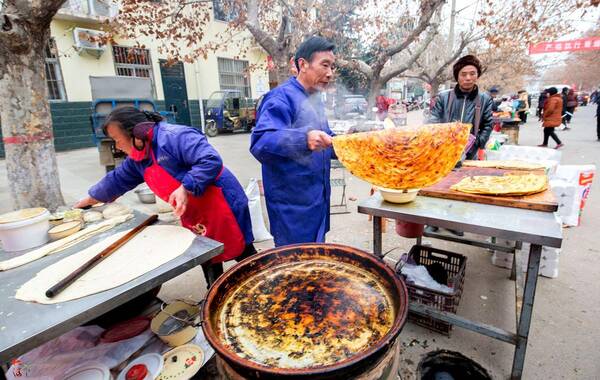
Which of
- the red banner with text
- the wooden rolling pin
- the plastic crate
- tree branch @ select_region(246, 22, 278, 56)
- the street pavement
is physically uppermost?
the red banner with text

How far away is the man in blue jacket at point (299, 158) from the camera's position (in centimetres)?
183

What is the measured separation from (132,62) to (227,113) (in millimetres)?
4157

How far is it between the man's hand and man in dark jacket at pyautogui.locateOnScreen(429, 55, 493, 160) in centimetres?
279

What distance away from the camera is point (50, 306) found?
3.93 feet

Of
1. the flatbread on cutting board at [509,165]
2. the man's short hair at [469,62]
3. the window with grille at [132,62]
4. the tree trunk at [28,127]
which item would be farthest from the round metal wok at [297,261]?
the window with grille at [132,62]

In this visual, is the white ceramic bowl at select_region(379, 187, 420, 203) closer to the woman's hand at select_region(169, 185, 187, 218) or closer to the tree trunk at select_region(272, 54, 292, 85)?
the woman's hand at select_region(169, 185, 187, 218)

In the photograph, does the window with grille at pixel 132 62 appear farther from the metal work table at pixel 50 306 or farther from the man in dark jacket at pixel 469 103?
the metal work table at pixel 50 306

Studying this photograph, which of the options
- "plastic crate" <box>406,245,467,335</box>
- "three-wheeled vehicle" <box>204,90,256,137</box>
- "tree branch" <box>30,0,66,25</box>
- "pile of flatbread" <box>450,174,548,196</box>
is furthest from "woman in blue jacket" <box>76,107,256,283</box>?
"three-wheeled vehicle" <box>204,90,256,137</box>

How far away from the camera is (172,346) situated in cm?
192

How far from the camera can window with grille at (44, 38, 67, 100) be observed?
10242 mm

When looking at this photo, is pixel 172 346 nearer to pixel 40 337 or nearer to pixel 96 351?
pixel 96 351

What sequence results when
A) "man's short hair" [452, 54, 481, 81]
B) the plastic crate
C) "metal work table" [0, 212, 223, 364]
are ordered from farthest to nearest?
"man's short hair" [452, 54, 481, 81] < the plastic crate < "metal work table" [0, 212, 223, 364]

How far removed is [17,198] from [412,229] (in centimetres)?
483


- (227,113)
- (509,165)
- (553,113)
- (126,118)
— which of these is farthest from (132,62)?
(553,113)
